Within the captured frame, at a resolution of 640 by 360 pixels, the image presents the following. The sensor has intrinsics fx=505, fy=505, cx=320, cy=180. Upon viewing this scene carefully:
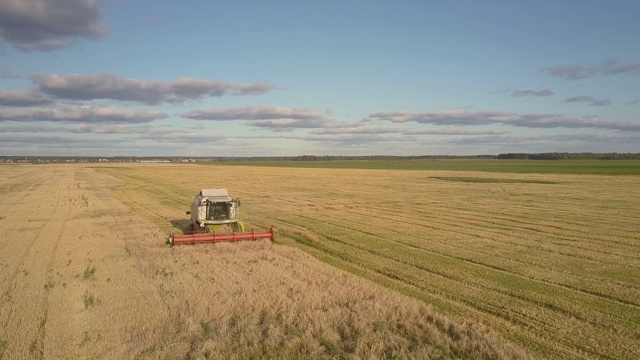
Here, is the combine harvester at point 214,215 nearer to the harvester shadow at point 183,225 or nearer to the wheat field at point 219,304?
the harvester shadow at point 183,225

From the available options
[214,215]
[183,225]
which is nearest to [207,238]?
[214,215]

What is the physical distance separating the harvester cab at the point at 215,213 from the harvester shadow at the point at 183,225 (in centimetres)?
75

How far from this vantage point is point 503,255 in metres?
16.3

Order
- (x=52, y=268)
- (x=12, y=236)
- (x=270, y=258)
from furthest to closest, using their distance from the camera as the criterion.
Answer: (x=12, y=236) → (x=270, y=258) → (x=52, y=268)

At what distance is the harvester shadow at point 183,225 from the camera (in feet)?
71.8

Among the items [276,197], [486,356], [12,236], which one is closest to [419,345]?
[486,356]

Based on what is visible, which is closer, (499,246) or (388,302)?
(388,302)

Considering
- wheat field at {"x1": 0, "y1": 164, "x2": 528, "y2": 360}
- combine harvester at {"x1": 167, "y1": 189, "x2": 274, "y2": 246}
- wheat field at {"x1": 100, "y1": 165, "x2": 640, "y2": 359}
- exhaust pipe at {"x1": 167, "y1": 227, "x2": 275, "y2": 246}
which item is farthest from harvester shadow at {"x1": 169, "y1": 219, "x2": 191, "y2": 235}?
exhaust pipe at {"x1": 167, "y1": 227, "x2": 275, "y2": 246}

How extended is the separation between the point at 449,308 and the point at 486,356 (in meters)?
2.60

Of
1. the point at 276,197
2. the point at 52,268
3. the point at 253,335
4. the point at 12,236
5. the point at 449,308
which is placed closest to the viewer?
the point at 253,335

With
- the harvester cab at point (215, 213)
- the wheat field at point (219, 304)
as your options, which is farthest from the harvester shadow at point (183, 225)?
the wheat field at point (219, 304)

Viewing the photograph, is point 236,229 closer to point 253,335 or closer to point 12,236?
point 12,236

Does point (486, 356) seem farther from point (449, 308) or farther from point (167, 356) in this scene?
point (167, 356)

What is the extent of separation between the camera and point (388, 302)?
11.0 metres
